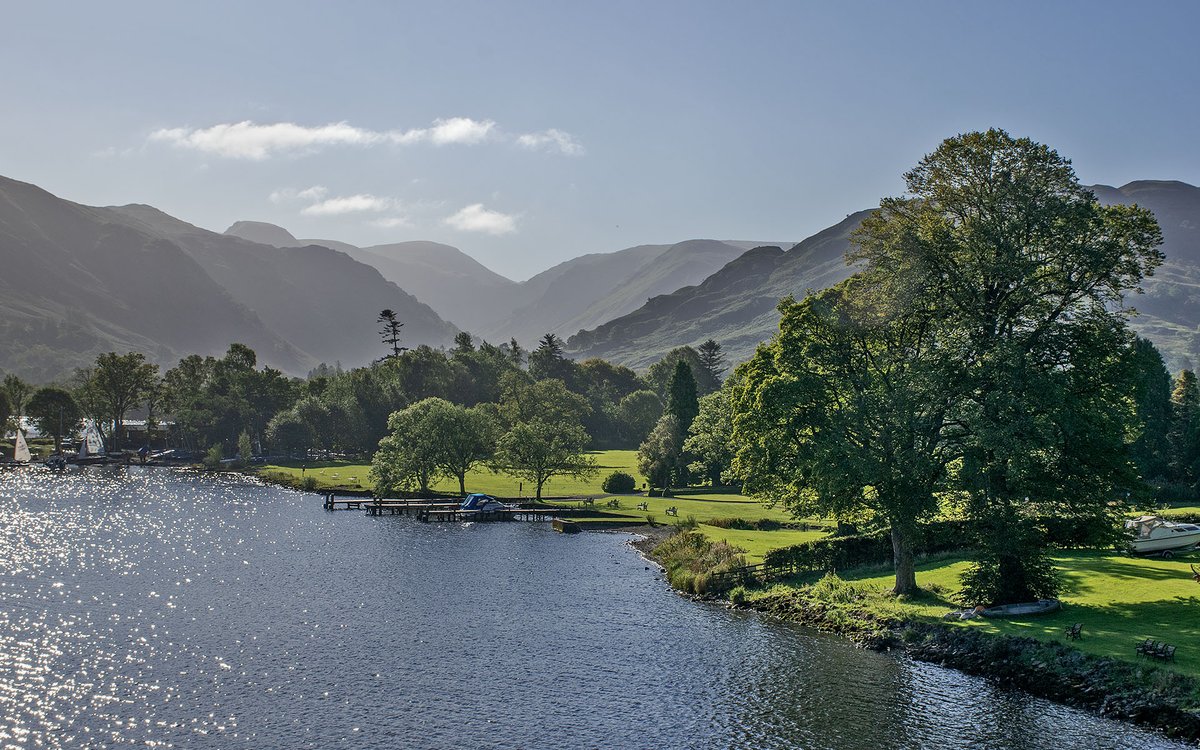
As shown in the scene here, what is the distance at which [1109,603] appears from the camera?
48.8 metres

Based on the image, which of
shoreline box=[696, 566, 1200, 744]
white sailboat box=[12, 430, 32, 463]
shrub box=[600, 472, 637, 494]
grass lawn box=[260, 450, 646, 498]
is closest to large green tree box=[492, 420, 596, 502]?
grass lawn box=[260, 450, 646, 498]

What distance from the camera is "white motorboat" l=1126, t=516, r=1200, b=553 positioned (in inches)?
2301

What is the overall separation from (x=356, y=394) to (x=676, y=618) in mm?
143835

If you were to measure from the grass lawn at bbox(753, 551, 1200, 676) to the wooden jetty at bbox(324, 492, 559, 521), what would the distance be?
54.9 meters

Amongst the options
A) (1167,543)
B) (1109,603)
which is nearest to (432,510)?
(1167,543)

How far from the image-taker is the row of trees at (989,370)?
49062 mm

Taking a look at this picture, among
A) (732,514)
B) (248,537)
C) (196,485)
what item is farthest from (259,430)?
(732,514)

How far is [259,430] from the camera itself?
199250 millimetres

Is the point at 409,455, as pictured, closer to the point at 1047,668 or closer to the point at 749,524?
the point at 749,524

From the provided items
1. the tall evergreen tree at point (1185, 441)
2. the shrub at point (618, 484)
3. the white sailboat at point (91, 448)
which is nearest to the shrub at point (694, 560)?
the shrub at point (618, 484)

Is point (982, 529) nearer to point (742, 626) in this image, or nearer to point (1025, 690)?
point (1025, 690)

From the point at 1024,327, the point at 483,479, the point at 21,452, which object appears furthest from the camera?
the point at 21,452

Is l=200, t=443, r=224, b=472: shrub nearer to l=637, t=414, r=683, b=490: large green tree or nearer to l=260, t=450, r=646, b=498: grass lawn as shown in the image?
l=260, t=450, r=646, b=498: grass lawn

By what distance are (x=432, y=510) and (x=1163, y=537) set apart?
263ft
